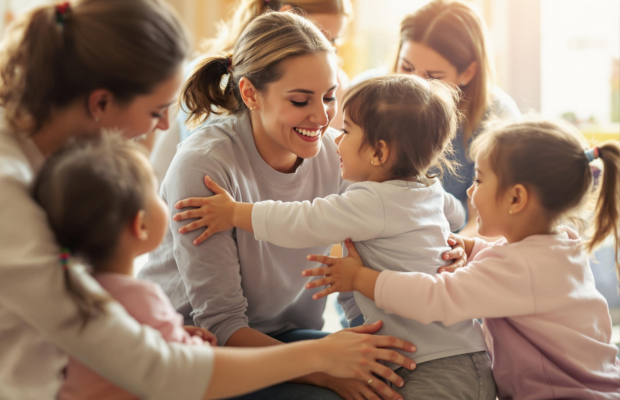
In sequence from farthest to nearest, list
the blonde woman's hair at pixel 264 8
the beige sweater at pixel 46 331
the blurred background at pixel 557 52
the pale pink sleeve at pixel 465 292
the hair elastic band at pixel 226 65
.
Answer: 1. the blurred background at pixel 557 52
2. the blonde woman's hair at pixel 264 8
3. the hair elastic band at pixel 226 65
4. the pale pink sleeve at pixel 465 292
5. the beige sweater at pixel 46 331

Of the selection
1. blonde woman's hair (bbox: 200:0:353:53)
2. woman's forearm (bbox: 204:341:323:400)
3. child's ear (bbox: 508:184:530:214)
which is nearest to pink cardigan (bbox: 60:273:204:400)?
woman's forearm (bbox: 204:341:323:400)

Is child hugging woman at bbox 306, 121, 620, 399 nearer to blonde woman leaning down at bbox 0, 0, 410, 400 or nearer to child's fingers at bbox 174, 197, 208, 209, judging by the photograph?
blonde woman leaning down at bbox 0, 0, 410, 400

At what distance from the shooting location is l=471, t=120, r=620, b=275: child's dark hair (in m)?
1.16

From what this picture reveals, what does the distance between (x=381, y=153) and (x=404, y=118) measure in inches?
3.6

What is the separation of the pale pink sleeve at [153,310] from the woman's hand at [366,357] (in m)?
0.29

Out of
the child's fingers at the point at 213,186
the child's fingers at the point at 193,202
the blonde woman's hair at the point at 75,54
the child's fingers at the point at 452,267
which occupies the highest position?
the blonde woman's hair at the point at 75,54

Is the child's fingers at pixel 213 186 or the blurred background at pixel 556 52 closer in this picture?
the child's fingers at pixel 213 186

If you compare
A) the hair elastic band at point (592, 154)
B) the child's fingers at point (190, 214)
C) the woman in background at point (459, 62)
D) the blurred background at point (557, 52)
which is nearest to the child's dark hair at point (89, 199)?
the child's fingers at point (190, 214)

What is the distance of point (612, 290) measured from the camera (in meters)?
2.44

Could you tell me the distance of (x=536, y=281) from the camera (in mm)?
1120

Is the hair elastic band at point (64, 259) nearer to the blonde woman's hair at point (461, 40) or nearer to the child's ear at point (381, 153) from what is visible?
the child's ear at point (381, 153)

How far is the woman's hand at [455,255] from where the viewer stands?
4.19ft

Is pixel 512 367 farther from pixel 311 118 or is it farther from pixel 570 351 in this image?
pixel 311 118

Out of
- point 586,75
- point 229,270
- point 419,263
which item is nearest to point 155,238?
point 229,270
